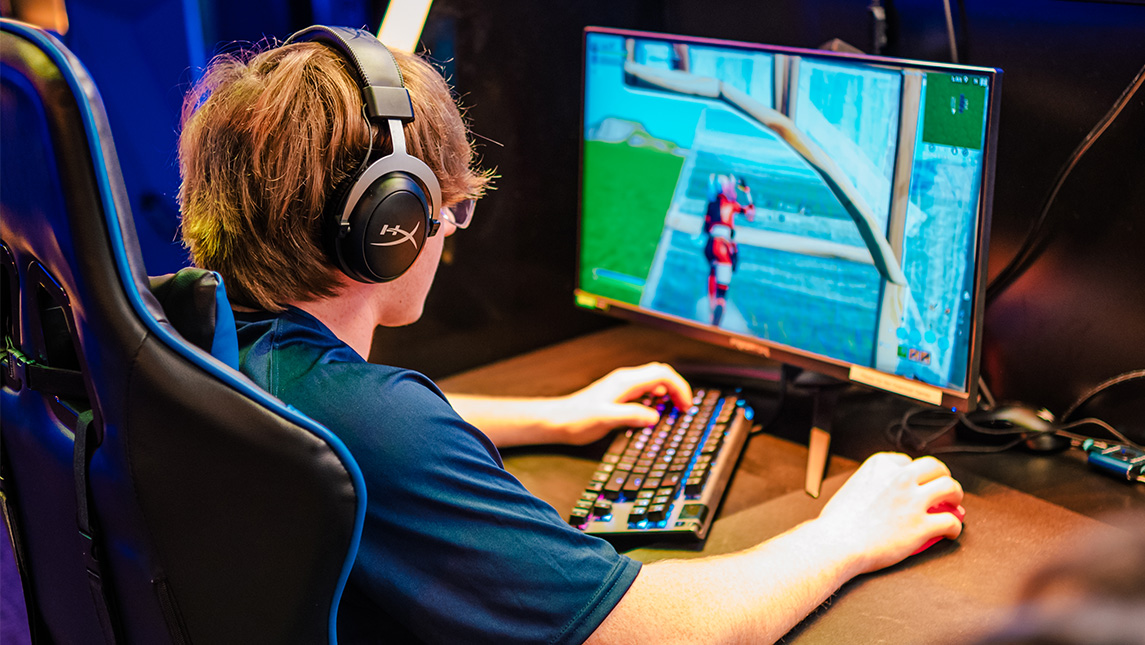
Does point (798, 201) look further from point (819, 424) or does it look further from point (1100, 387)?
point (1100, 387)

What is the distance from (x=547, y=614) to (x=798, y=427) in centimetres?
64

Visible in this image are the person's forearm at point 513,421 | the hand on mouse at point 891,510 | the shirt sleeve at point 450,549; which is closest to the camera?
the shirt sleeve at point 450,549

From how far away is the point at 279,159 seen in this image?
0.84 meters

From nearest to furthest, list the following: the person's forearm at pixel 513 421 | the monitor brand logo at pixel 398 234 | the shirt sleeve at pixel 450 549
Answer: the shirt sleeve at pixel 450 549, the monitor brand logo at pixel 398 234, the person's forearm at pixel 513 421

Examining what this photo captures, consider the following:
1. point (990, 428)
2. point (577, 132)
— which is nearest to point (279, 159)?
point (577, 132)

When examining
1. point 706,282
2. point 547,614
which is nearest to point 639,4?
point 706,282

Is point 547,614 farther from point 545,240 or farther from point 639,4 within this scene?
point 639,4

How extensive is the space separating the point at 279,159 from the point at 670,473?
0.56 m

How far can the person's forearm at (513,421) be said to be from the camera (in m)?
1.25

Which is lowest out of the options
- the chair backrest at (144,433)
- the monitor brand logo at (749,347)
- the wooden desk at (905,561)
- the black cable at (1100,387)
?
the wooden desk at (905,561)

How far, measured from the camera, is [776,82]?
1157 mm

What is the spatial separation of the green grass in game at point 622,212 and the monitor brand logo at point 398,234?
50cm

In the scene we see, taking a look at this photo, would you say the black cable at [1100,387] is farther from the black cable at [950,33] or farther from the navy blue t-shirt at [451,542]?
the navy blue t-shirt at [451,542]

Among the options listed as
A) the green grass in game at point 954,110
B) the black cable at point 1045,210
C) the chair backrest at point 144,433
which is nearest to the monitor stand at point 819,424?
the black cable at point 1045,210
